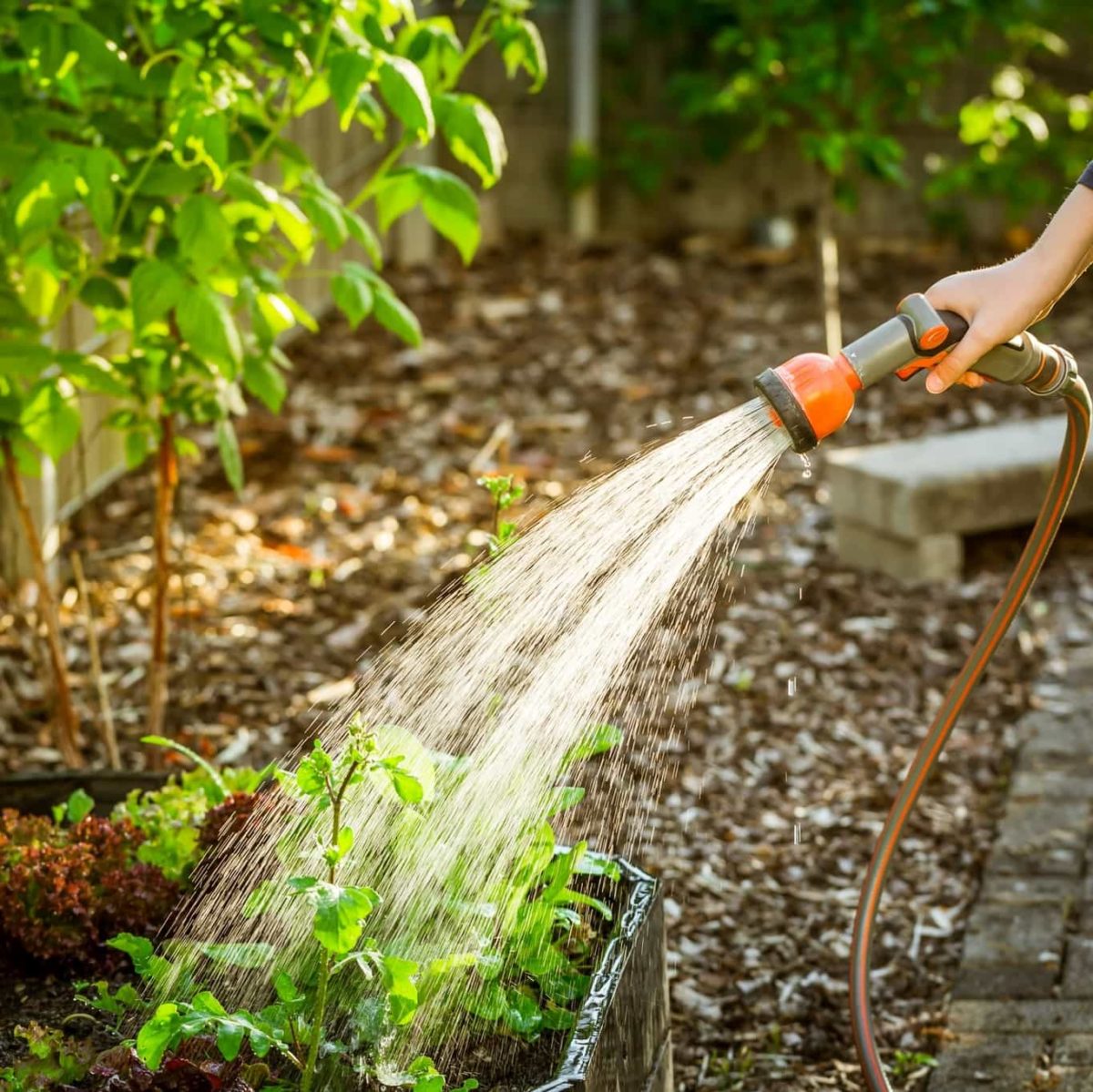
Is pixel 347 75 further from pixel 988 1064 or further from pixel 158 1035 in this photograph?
pixel 988 1064

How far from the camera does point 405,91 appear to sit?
2348 mm

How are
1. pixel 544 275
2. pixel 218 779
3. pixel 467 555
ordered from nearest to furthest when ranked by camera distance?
pixel 218 779
pixel 467 555
pixel 544 275

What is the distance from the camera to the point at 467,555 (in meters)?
4.82

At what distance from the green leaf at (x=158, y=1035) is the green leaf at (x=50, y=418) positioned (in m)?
1.33

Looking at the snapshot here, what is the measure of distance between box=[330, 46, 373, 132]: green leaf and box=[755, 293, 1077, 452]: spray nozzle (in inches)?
31.0

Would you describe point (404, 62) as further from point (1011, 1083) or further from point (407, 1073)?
point (1011, 1083)

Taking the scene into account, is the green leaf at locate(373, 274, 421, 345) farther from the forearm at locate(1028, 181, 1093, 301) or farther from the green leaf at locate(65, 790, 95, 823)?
the forearm at locate(1028, 181, 1093, 301)

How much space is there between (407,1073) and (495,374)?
5.11m

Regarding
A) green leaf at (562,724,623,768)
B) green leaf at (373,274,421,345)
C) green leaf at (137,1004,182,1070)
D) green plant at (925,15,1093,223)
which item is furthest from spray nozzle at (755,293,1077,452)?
green plant at (925,15,1093,223)

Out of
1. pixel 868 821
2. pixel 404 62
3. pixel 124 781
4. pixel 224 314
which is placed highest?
pixel 404 62

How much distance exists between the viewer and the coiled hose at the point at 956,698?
7.45ft

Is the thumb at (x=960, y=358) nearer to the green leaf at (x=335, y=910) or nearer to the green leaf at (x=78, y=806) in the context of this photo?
the green leaf at (x=335, y=910)

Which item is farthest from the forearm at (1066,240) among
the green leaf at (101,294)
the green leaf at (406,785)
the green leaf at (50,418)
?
the green leaf at (50,418)

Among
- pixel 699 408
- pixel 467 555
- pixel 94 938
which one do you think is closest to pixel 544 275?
pixel 699 408
